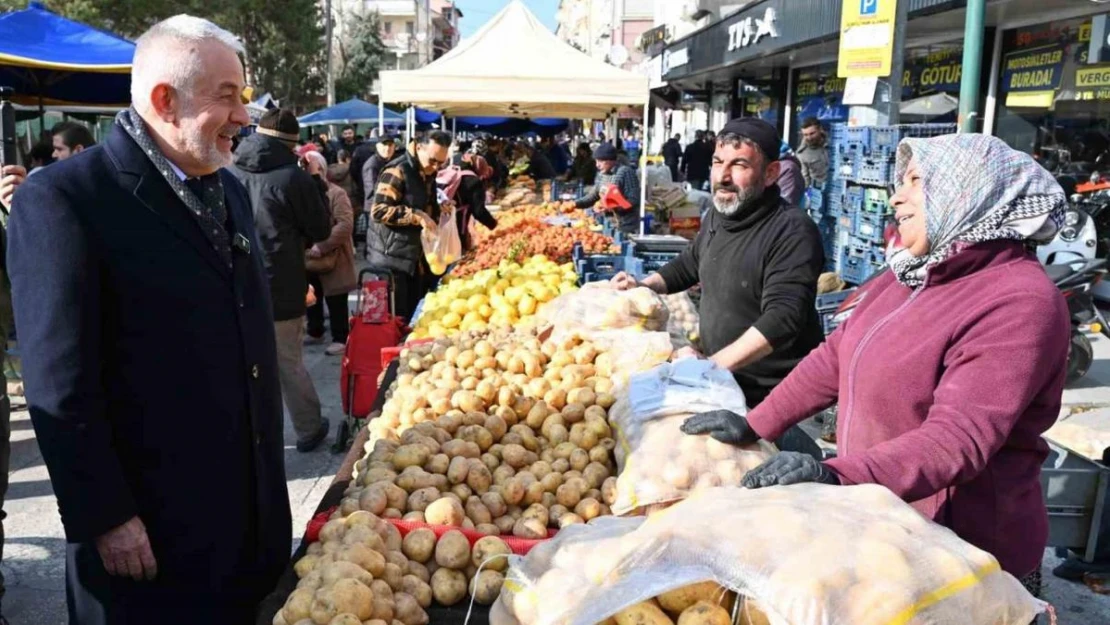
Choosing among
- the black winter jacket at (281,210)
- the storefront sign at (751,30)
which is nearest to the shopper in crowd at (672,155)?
the storefront sign at (751,30)

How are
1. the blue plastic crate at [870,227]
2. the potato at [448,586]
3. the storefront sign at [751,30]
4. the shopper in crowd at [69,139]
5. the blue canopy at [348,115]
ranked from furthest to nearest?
the blue canopy at [348,115], the storefront sign at [751,30], the blue plastic crate at [870,227], the shopper in crowd at [69,139], the potato at [448,586]

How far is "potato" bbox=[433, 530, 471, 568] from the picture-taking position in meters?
2.21

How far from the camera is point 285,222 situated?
204 inches

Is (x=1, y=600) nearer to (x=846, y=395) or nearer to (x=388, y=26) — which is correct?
(x=846, y=395)

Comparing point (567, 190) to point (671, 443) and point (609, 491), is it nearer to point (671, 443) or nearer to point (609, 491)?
point (609, 491)

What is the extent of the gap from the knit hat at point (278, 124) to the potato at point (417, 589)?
3.76 meters

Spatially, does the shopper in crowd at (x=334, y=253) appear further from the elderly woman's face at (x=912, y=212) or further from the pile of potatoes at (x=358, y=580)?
the elderly woman's face at (x=912, y=212)

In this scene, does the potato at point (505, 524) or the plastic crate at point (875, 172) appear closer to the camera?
the potato at point (505, 524)

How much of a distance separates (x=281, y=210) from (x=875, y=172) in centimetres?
525

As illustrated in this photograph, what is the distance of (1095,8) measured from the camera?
907 cm

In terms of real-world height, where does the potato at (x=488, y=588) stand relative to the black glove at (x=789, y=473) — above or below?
below

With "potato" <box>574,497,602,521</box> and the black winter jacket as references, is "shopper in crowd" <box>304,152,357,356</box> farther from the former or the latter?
"potato" <box>574,497,602,521</box>

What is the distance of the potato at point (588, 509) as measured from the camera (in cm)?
253

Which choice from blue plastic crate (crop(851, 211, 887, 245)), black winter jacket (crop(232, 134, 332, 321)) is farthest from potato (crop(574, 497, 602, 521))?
blue plastic crate (crop(851, 211, 887, 245))
